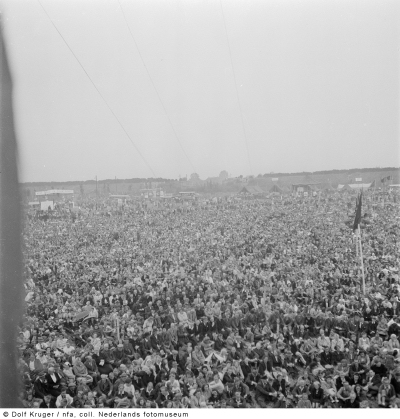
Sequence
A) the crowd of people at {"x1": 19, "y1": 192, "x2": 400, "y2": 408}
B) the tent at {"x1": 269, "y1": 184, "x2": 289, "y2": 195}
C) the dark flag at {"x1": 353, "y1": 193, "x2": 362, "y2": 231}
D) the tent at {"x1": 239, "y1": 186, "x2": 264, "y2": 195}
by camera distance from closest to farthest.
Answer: the crowd of people at {"x1": 19, "y1": 192, "x2": 400, "y2": 408}
the dark flag at {"x1": 353, "y1": 193, "x2": 362, "y2": 231}
the tent at {"x1": 239, "y1": 186, "x2": 264, "y2": 195}
the tent at {"x1": 269, "y1": 184, "x2": 289, "y2": 195}

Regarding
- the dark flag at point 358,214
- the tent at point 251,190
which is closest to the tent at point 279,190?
the tent at point 251,190

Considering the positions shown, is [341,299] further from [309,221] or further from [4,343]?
[4,343]

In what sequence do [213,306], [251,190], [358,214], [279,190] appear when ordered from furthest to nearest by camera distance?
[279,190] < [251,190] < [358,214] < [213,306]

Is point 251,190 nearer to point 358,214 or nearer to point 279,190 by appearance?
point 279,190

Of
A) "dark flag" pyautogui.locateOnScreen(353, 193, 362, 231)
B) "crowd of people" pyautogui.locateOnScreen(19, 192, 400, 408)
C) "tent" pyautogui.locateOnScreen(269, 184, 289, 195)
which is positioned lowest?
"crowd of people" pyautogui.locateOnScreen(19, 192, 400, 408)

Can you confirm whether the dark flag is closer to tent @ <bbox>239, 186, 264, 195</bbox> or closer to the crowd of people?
the crowd of people

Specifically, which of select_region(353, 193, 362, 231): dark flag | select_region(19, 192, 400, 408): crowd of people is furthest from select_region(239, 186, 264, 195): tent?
select_region(353, 193, 362, 231): dark flag

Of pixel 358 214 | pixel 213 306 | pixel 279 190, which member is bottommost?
pixel 213 306

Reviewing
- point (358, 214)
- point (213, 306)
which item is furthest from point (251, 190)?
point (213, 306)

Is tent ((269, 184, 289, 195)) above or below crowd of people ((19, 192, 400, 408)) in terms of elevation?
above
